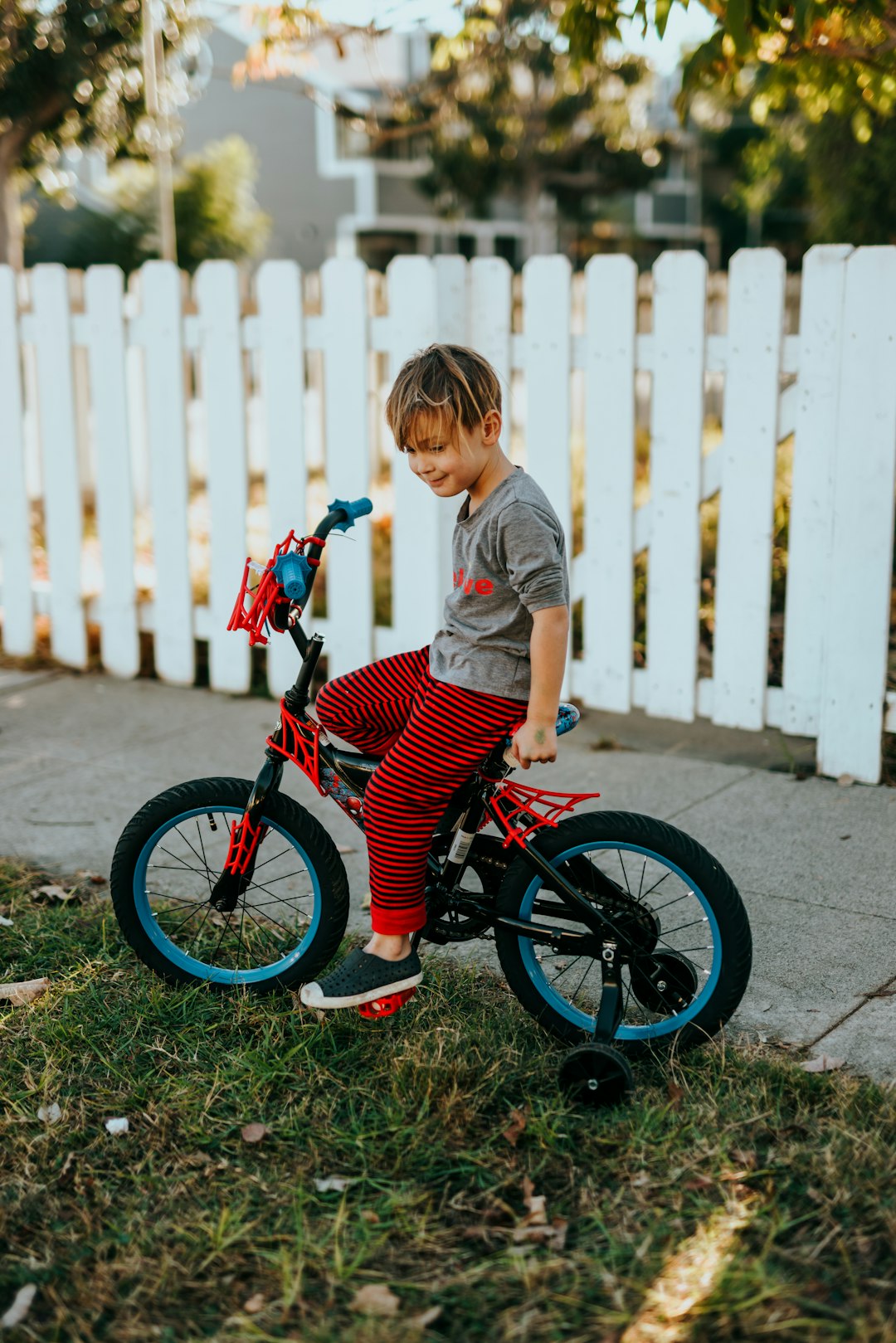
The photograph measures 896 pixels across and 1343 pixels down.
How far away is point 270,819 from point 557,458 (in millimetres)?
2544

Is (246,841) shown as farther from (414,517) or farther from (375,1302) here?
(414,517)

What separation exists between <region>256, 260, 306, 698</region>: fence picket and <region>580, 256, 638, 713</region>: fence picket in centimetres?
126

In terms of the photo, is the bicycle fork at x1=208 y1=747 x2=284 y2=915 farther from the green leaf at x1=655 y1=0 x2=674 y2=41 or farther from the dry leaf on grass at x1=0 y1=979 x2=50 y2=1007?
the green leaf at x1=655 y1=0 x2=674 y2=41

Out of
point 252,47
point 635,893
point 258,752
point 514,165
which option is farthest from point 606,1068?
point 514,165

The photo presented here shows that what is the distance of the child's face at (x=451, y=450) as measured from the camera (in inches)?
105

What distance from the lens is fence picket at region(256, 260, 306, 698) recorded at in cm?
550

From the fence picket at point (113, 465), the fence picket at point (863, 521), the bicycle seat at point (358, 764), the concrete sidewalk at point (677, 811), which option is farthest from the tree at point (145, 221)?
the bicycle seat at point (358, 764)

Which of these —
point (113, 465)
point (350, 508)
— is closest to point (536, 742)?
point (350, 508)

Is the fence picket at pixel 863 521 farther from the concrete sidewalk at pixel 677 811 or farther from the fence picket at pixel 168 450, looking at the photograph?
the fence picket at pixel 168 450

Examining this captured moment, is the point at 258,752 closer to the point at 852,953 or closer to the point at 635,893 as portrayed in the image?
the point at 635,893

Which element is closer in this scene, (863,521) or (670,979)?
(670,979)

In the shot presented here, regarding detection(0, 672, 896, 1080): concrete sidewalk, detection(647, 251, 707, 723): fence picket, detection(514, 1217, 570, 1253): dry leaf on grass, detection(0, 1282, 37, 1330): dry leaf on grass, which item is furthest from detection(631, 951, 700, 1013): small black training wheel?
detection(647, 251, 707, 723): fence picket

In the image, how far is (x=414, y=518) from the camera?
5348 mm

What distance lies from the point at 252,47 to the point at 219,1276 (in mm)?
6832
